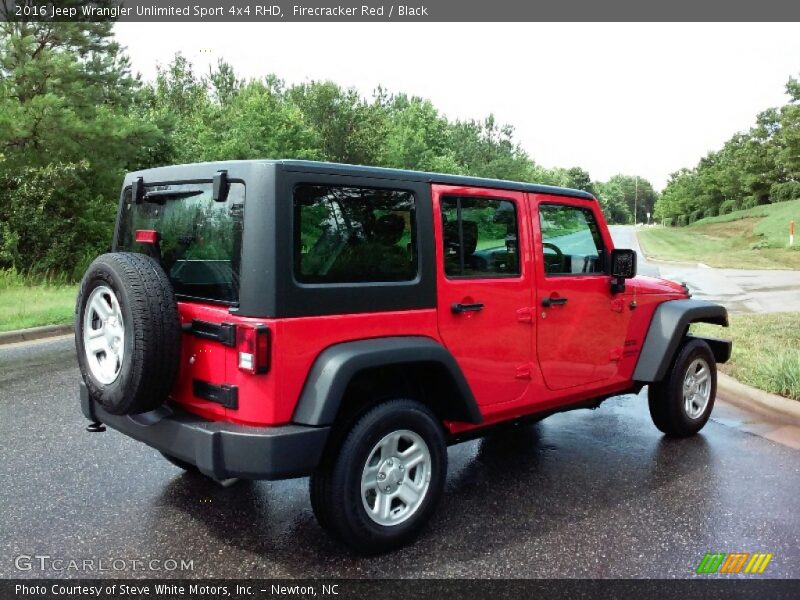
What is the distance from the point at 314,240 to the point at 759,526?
288cm

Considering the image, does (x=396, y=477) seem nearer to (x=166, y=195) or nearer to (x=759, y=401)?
(x=166, y=195)

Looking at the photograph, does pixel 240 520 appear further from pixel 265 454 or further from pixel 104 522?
pixel 265 454

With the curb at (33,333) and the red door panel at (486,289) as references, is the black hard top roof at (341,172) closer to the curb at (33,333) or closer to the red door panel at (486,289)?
the red door panel at (486,289)

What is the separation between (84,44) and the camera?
21.5m

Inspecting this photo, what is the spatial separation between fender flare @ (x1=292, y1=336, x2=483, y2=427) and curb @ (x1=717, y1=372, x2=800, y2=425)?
394 cm

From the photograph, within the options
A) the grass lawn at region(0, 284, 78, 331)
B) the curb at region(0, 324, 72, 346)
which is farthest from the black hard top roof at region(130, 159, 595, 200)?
the grass lawn at region(0, 284, 78, 331)

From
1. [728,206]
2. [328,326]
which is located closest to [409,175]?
[328,326]

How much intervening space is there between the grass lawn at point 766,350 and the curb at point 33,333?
931cm

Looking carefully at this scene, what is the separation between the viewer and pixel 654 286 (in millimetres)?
5051

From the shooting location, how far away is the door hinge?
4038 millimetres

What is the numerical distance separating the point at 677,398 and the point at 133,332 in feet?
12.9

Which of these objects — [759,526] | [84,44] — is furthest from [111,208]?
[759,526]

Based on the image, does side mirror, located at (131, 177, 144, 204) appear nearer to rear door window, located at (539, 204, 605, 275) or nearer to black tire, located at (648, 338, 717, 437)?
rear door window, located at (539, 204, 605, 275)

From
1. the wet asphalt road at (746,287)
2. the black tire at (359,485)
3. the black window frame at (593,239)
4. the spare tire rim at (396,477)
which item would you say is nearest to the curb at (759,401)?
the black window frame at (593,239)
